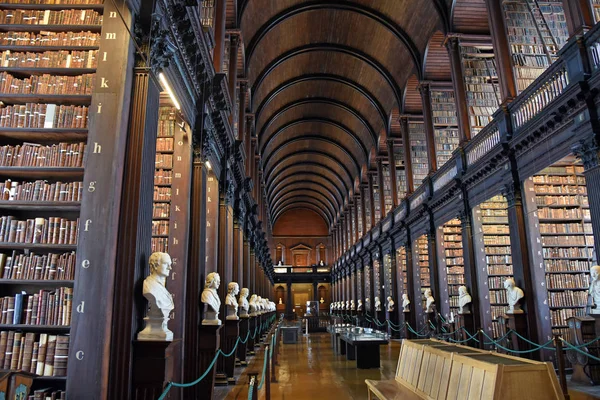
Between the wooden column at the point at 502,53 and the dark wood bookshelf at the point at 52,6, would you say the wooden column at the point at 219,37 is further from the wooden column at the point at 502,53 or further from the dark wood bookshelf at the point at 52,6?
the wooden column at the point at 502,53

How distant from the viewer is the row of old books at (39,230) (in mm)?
3182

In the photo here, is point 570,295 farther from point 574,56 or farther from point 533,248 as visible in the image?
point 574,56

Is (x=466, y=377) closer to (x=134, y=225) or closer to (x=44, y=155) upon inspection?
(x=134, y=225)

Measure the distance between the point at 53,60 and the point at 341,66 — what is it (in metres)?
14.3

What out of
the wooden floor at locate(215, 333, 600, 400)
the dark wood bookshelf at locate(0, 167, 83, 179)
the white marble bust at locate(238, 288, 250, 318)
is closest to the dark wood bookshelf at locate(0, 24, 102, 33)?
the dark wood bookshelf at locate(0, 167, 83, 179)

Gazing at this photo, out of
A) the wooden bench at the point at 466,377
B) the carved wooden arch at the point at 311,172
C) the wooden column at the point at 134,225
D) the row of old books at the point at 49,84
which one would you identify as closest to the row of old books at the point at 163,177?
the wooden column at the point at 134,225

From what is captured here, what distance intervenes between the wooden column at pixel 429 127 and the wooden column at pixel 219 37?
6.90 m

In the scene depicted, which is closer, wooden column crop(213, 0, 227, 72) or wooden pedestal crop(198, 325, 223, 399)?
wooden pedestal crop(198, 325, 223, 399)

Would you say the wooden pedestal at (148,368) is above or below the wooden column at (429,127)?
below

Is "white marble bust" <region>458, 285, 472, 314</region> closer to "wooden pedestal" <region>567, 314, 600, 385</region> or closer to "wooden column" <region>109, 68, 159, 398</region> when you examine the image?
"wooden pedestal" <region>567, 314, 600, 385</region>

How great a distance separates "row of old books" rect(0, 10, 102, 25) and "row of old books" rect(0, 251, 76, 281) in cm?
192

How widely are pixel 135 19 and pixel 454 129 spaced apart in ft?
35.7

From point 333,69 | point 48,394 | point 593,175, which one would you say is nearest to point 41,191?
point 48,394

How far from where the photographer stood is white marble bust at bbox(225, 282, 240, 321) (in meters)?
6.67
